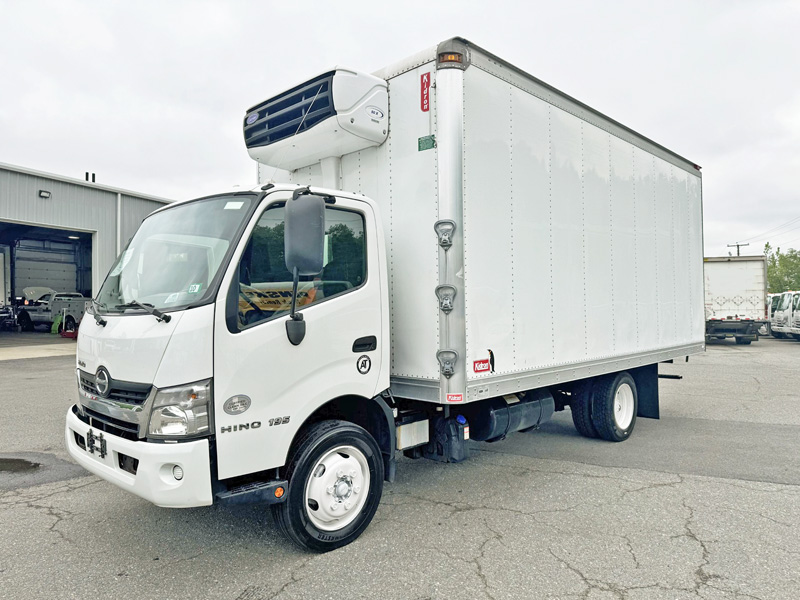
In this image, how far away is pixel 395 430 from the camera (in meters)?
4.26

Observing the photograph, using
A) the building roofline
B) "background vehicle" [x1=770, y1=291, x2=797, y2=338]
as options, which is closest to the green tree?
"background vehicle" [x1=770, y1=291, x2=797, y2=338]

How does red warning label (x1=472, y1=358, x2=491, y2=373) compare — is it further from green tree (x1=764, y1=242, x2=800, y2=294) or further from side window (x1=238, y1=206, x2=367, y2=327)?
green tree (x1=764, y1=242, x2=800, y2=294)

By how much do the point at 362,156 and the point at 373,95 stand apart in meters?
0.51

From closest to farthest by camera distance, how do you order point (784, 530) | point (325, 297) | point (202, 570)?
1. point (202, 570)
2. point (325, 297)
3. point (784, 530)

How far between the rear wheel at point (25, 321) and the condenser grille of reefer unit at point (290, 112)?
28.0 meters

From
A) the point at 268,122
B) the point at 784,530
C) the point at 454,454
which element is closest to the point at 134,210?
the point at 268,122

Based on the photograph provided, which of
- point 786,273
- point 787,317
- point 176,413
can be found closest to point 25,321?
point 176,413

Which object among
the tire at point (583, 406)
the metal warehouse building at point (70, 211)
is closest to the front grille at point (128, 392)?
the tire at point (583, 406)

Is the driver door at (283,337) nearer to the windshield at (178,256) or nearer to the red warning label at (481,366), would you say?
the windshield at (178,256)

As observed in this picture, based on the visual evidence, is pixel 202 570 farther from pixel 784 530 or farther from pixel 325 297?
pixel 784 530

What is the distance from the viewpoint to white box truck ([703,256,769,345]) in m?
20.8

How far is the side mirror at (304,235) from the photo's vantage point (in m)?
3.22

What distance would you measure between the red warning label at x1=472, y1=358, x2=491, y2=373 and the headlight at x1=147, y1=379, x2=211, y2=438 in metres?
2.00

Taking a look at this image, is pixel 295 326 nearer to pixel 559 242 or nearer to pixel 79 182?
pixel 559 242
